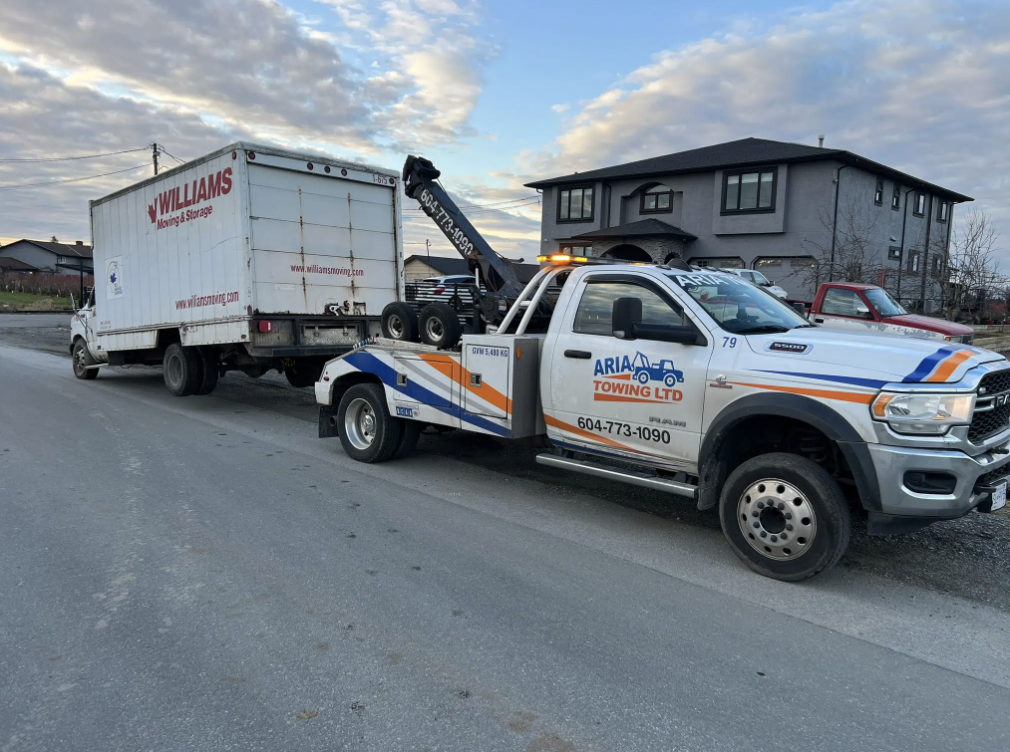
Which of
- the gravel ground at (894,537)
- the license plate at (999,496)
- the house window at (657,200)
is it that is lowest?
the gravel ground at (894,537)

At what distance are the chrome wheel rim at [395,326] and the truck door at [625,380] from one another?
225 centimetres

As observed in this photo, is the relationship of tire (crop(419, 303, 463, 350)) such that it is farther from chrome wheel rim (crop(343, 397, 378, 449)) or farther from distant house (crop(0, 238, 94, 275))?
distant house (crop(0, 238, 94, 275))

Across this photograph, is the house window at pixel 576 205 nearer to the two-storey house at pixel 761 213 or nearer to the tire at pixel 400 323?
the two-storey house at pixel 761 213

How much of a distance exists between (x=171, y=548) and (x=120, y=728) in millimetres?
2124

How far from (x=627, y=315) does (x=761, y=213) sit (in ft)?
81.1

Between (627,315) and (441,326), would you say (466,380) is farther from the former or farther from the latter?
(627,315)

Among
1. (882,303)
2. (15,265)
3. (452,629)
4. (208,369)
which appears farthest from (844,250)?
(15,265)

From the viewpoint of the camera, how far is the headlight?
156 inches

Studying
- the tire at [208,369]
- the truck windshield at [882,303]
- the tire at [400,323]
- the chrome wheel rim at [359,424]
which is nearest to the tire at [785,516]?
the tire at [400,323]

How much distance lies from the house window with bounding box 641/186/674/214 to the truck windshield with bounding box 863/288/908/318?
18346mm

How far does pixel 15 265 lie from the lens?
276 feet

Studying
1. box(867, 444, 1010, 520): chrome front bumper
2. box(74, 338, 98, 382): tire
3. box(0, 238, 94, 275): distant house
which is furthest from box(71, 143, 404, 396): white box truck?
box(0, 238, 94, 275): distant house

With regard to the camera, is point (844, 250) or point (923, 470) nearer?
point (923, 470)

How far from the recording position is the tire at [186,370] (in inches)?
432
